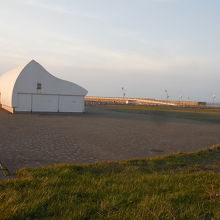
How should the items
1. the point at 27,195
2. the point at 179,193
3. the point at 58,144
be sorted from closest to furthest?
the point at 27,195
the point at 179,193
the point at 58,144

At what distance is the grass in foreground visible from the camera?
4035 mm

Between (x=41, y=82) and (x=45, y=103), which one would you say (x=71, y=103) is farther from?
(x=41, y=82)

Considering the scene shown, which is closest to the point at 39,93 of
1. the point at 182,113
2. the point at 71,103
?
the point at 71,103

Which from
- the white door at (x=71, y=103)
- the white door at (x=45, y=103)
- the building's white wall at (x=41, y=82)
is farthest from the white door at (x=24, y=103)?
the white door at (x=71, y=103)

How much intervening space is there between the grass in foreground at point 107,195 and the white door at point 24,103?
23.3 metres

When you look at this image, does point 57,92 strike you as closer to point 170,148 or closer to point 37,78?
point 37,78

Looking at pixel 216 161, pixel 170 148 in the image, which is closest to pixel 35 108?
Answer: pixel 170 148

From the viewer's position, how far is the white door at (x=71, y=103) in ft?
103

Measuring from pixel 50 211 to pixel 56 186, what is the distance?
1176 millimetres

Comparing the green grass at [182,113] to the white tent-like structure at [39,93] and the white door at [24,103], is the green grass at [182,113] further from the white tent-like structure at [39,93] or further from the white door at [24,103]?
the white door at [24,103]

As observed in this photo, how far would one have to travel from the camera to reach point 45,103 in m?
30.2

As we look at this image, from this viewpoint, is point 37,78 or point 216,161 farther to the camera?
point 37,78

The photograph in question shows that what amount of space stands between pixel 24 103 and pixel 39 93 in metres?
2.23

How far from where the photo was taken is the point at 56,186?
17.1ft
